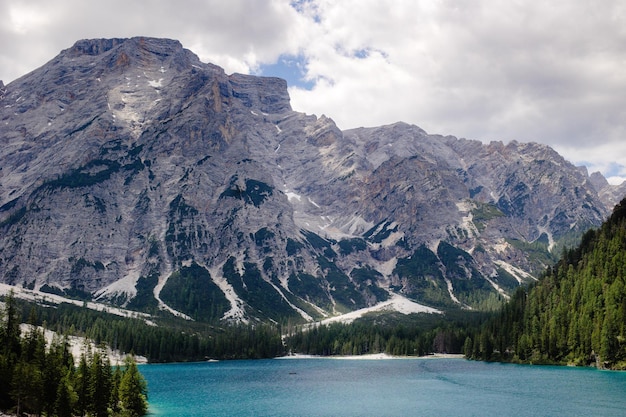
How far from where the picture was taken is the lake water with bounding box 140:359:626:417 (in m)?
105

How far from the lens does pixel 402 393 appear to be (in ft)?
428

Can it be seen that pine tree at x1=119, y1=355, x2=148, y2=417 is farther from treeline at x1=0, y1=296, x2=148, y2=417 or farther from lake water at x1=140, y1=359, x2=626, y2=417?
lake water at x1=140, y1=359, x2=626, y2=417

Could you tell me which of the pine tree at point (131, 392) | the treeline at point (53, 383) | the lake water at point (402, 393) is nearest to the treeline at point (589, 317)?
the lake water at point (402, 393)

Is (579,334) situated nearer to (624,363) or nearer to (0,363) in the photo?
(624,363)

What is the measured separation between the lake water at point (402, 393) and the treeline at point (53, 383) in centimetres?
1219

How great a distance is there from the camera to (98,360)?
86812mm

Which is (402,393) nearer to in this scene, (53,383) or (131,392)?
(131,392)

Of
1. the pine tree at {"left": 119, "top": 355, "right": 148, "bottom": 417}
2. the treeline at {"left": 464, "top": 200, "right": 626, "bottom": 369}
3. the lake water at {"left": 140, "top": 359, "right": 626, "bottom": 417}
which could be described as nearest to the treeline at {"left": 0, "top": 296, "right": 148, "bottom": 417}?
the pine tree at {"left": 119, "top": 355, "right": 148, "bottom": 417}

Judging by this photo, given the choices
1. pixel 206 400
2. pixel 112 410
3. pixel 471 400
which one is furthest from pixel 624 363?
pixel 112 410

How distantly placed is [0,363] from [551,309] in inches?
6521

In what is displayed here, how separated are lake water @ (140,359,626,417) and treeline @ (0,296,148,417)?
12.2 m

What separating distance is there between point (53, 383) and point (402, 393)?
2980 inches

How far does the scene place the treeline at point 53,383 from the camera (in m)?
79.9

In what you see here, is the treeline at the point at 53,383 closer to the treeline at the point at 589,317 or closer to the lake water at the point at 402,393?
the lake water at the point at 402,393
